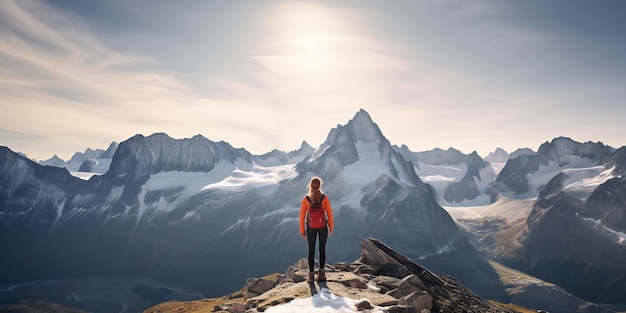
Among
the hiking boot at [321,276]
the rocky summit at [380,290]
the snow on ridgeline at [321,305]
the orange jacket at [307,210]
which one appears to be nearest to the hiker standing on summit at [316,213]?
the orange jacket at [307,210]

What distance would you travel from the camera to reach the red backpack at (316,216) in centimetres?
2452

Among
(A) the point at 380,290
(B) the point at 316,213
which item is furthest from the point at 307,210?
(A) the point at 380,290

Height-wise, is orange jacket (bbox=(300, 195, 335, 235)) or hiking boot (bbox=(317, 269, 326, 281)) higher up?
orange jacket (bbox=(300, 195, 335, 235))

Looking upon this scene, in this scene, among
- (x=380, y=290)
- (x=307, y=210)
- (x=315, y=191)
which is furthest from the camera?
(x=380, y=290)

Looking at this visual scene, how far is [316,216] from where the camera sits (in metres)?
24.6

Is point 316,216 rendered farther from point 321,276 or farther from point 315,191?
point 321,276

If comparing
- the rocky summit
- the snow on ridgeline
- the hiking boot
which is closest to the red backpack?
the rocky summit

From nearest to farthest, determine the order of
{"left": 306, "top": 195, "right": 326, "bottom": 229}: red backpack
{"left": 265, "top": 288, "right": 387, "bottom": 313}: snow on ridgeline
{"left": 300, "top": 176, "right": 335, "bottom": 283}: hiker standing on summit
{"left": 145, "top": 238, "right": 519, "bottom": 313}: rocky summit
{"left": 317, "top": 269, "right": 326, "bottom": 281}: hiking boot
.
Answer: {"left": 265, "top": 288, "right": 387, "bottom": 313}: snow on ridgeline, {"left": 145, "top": 238, "right": 519, "bottom": 313}: rocky summit, {"left": 300, "top": 176, "right": 335, "bottom": 283}: hiker standing on summit, {"left": 306, "top": 195, "right": 326, "bottom": 229}: red backpack, {"left": 317, "top": 269, "right": 326, "bottom": 281}: hiking boot

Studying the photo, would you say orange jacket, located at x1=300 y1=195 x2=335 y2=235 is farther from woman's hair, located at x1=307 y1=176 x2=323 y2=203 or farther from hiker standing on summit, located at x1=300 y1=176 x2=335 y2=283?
woman's hair, located at x1=307 y1=176 x2=323 y2=203

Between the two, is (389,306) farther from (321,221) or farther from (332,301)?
(321,221)

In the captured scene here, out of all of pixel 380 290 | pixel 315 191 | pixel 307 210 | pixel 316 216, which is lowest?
pixel 380 290

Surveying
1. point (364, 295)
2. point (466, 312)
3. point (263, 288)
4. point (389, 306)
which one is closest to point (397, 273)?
point (466, 312)

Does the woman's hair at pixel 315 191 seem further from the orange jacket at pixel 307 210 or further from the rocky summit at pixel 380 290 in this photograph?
the rocky summit at pixel 380 290

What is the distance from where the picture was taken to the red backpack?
2452 centimetres
